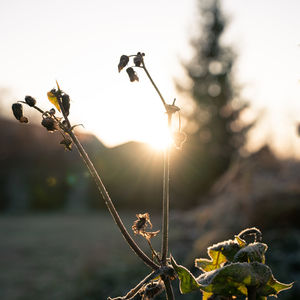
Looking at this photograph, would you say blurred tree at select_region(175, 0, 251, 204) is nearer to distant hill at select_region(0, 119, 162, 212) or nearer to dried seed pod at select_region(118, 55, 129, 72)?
distant hill at select_region(0, 119, 162, 212)

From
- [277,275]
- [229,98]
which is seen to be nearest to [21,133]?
[229,98]

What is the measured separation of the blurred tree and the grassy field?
19.7ft

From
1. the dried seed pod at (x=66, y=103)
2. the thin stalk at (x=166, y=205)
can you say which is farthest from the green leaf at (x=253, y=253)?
the dried seed pod at (x=66, y=103)

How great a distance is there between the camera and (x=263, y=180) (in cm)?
845

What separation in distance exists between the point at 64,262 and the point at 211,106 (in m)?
13.2

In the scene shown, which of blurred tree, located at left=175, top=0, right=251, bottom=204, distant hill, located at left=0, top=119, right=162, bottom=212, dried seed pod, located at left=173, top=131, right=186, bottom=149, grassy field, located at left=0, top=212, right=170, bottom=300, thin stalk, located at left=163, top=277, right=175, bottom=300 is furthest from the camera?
distant hill, located at left=0, top=119, right=162, bottom=212

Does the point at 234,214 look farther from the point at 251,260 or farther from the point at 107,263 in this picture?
the point at 251,260

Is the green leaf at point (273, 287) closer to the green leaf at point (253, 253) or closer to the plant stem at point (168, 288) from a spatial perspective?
the green leaf at point (253, 253)

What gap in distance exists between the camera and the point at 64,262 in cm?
1114

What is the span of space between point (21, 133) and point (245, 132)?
12826 millimetres

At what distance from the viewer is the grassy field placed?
8.21m

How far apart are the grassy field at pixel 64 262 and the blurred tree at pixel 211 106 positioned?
5.99 metres

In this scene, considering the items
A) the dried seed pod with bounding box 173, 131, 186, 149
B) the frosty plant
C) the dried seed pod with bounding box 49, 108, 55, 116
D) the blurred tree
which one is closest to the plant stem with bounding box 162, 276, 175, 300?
the frosty plant

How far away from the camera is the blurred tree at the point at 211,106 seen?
69.2 feet
